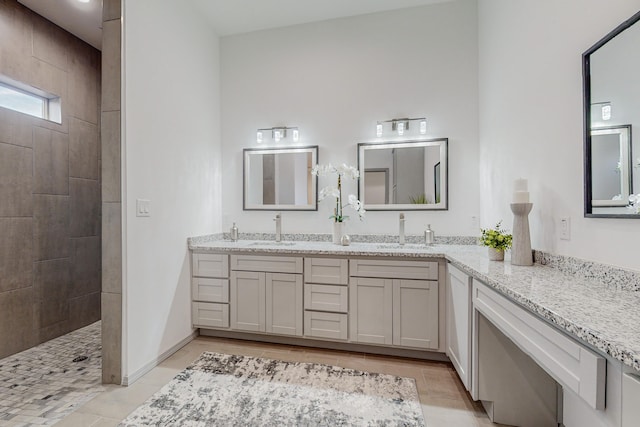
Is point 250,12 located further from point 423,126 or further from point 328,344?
point 328,344

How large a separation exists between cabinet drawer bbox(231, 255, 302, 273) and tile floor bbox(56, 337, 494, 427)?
0.69 metres

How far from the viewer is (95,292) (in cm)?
315

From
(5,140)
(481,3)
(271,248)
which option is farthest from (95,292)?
(481,3)

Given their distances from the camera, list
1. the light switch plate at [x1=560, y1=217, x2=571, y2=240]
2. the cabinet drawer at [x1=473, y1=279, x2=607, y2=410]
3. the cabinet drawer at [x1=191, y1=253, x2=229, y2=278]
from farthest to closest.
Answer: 1. the cabinet drawer at [x1=191, y1=253, x2=229, y2=278]
2. the light switch plate at [x1=560, y1=217, x2=571, y2=240]
3. the cabinet drawer at [x1=473, y1=279, x2=607, y2=410]

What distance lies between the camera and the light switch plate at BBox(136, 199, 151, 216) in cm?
214

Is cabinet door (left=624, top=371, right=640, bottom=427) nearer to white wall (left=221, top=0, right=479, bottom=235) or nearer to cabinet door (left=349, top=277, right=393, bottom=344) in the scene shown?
cabinet door (left=349, top=277, right=393, bottom=344)

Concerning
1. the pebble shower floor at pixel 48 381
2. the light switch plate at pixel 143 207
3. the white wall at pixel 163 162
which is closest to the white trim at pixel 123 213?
the white wall at pixel 163 162

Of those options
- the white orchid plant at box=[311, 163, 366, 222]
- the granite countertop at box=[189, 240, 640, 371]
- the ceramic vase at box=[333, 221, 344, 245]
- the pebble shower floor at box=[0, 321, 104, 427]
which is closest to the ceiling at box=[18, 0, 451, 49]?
the white orchid plant at box=[311, 163, 366, 222]

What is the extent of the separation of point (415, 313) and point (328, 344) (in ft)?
2.65

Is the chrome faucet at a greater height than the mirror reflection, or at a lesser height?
lesser

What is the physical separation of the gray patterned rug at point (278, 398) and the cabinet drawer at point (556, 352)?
845 mm

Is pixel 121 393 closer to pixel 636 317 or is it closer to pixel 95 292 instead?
pixel 95 292

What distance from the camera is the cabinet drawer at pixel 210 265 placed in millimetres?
2699

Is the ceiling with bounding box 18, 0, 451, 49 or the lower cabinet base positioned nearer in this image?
the lower cabinet base
